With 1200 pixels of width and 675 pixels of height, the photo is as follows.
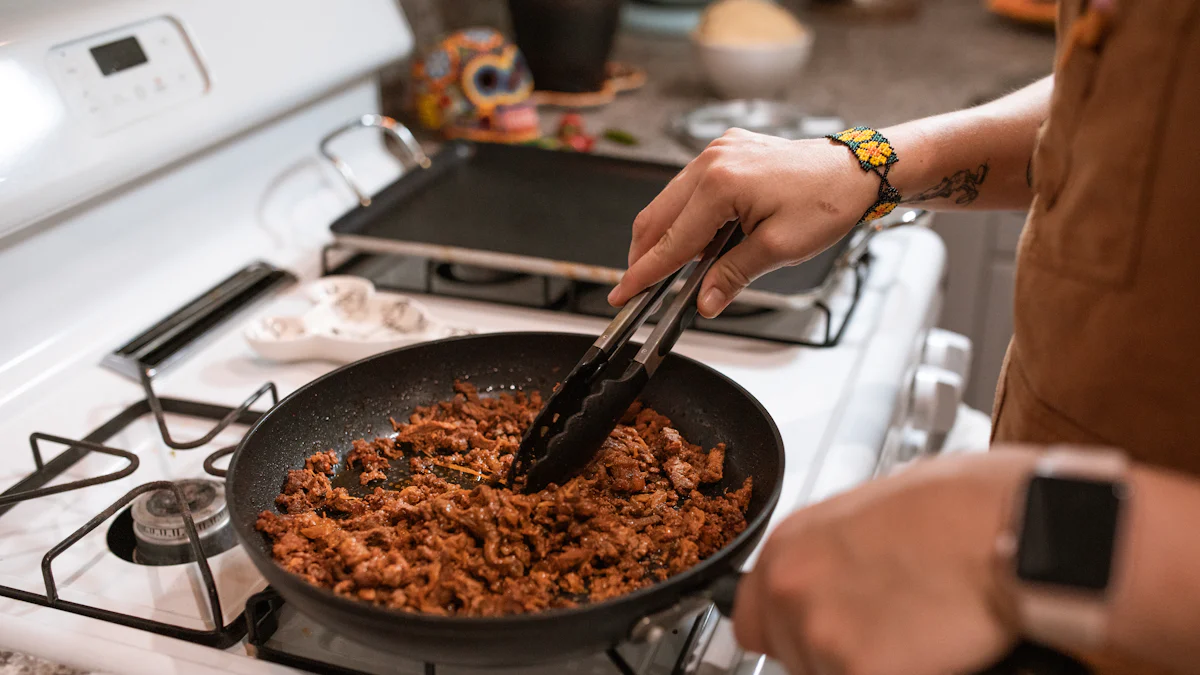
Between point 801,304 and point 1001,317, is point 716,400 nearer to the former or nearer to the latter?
point 801,304

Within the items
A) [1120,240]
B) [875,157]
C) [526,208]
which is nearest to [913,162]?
[875,157]

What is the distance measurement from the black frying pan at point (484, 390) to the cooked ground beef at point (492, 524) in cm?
3

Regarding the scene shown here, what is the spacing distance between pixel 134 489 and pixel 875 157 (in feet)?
2.08

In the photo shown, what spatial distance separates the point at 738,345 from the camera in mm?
1055

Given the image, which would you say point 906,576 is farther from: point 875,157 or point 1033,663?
point 875,157

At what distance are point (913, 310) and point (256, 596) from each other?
0.77 metres

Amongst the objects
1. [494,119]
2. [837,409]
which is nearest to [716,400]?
[837,409]

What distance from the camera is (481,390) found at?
36.0 inches

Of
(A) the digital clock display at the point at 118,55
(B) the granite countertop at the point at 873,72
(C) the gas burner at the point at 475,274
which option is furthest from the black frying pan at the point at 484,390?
(B) the granite countertop at the point at 873,72

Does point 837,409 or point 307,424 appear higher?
point 307,424

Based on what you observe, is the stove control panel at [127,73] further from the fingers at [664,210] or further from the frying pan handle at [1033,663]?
the frying pan handle at [1033,663]

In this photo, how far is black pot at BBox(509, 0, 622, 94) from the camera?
5.42 ft

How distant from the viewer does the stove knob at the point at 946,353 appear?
1225 millimetres

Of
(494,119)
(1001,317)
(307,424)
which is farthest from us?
(1001,317)
